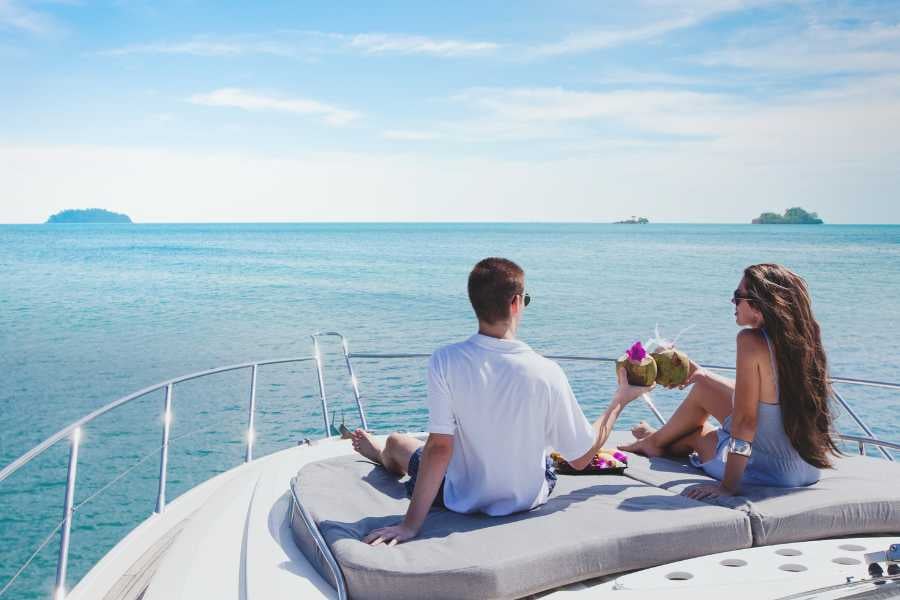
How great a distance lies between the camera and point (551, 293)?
33.8m

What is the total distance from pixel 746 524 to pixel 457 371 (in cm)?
102

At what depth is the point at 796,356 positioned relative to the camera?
8.66 ft

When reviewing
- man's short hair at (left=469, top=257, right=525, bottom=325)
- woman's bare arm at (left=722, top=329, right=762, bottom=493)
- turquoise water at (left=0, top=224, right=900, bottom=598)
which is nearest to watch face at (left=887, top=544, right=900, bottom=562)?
woman's bare arm at (left=722, top=329, right=762, bottom=493)

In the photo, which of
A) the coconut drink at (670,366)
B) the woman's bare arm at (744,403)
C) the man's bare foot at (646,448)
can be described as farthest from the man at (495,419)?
the man's bare foot at (646,448)

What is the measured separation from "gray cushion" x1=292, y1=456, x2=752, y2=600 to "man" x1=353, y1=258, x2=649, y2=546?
80 mm

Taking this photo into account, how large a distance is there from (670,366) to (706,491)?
0.44 m

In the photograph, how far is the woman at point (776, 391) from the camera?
2.65 metres

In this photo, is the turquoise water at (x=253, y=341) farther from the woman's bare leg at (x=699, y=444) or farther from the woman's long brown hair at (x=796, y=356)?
the woman's long brown hair at (x=796, y=356)

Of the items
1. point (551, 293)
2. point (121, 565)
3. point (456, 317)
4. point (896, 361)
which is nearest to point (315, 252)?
point (551, 293)

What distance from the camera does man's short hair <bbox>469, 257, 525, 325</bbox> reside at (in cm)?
223

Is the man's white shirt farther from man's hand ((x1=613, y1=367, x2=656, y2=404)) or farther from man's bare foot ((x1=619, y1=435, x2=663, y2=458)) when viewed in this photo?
man's bare foot ((x1=619, y1=435, x2=663, y2=458))

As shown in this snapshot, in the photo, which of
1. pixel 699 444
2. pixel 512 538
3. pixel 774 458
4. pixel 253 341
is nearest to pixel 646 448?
pixel 699 444

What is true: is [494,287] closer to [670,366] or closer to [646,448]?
[670,366]

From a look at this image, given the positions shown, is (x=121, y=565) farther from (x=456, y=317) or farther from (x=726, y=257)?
(x=726, y=257)
